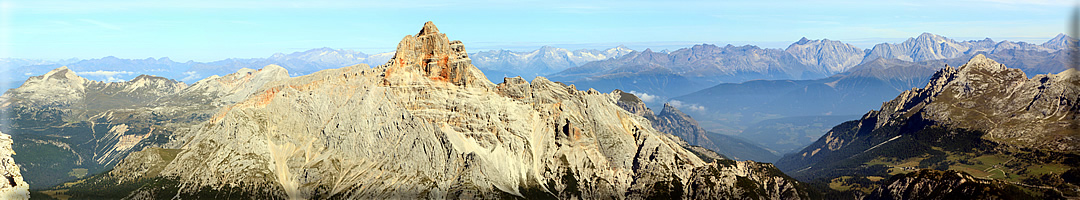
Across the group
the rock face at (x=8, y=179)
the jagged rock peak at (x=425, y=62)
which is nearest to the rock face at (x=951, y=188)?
the jagged rock peak at (x=425, y=62)

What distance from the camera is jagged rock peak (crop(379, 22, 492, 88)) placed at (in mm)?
195625

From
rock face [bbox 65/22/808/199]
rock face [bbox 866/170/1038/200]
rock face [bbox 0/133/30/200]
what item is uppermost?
rock face [bbox 0/133/30/200]

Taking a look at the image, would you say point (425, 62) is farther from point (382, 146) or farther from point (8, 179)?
point (8, 179)

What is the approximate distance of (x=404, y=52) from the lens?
643 ft

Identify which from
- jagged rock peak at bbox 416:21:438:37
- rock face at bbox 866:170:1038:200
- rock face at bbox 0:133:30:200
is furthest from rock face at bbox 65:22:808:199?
rock face at bbox 0:133:30:200

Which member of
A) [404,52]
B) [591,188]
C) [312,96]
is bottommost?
[591,188]

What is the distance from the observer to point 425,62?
19900cm

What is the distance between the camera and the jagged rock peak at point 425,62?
19562 centimetres

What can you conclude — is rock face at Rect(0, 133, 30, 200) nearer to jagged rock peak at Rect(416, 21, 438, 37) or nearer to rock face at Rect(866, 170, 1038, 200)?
jagged rock peak at Rect(416, 21, 438, 37)

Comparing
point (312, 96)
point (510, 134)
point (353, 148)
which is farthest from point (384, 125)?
point (510, 134)

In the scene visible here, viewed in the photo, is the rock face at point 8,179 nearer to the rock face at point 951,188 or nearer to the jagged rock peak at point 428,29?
the jagged rock peak at point 428,29

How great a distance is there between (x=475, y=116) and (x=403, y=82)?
23212mm

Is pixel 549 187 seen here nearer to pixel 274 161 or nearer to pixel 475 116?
pixel 475 116

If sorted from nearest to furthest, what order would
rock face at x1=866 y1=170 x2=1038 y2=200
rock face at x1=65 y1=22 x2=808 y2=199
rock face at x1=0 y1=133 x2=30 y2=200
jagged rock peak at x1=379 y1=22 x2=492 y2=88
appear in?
rock face at x1=0 y1=133 x2=30 y2=200, rock face at x1=866 y1=170 x2=1038 y2=200, rock face at x1=65 y1=22 x2=808 y2=199, jagged rock peak at x1=379 y1=22 x2=492 y2=88
